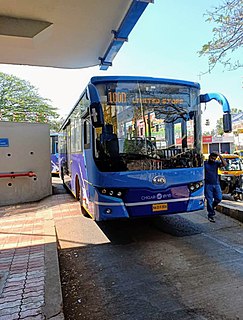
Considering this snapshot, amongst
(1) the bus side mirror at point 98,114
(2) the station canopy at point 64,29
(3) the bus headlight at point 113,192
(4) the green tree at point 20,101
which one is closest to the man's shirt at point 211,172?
(3) the bus headlight at point 113,192

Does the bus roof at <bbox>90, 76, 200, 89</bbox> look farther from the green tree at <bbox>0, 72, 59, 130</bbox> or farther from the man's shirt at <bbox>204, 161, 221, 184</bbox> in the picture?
the green tree at <bbox>0, 72, 59, 130</bbox>

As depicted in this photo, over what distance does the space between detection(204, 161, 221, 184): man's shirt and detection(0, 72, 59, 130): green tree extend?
22226mm

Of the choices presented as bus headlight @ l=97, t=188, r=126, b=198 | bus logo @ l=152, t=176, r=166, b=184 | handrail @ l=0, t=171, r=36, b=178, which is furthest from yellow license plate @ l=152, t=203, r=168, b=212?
handrail @ l=0, t=171, r=36, b=178

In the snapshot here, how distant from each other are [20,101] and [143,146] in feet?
88.7

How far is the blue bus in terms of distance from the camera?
4805 mm

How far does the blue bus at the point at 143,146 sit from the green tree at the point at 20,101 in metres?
23.0

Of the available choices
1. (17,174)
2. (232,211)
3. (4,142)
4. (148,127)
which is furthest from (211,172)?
(4,142)

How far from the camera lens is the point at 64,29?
3820 mm

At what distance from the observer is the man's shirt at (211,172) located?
6.80 meters

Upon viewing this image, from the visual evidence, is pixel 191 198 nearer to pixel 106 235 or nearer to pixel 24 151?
pixel 106 235

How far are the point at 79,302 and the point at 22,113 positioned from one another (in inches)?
1044

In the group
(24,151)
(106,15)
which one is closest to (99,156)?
(106,15)

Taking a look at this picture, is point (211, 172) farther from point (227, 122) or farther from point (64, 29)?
point (64, 29)

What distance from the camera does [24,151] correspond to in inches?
373
